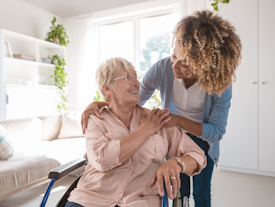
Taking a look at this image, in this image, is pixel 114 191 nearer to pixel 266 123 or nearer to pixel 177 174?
pixel 177 174

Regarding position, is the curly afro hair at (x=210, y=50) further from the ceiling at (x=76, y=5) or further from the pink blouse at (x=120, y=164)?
the ceiling at (x=76, y=5)

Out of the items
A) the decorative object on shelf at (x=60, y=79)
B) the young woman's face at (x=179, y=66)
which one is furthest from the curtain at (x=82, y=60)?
the young woman's face at (x=179, y=66)

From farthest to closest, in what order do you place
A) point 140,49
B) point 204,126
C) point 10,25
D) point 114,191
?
point 140,49 → point 10,25 → point 204,126 → point 114,191

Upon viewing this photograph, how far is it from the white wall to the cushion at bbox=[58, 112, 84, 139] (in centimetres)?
208

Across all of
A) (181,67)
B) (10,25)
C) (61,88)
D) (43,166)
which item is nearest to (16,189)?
(43,166)

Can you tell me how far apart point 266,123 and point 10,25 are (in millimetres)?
4554

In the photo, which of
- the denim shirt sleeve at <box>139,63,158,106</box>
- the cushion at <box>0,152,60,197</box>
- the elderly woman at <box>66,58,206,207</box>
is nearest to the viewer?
the elderly woman at <box>66,58,206,207</box>

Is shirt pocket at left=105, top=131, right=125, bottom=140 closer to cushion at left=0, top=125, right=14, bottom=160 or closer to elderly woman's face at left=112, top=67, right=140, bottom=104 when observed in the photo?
elderly woman's face at left=112, top=67, right=140, bottom=104

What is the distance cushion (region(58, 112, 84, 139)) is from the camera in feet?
10.6

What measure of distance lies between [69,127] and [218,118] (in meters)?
2.55

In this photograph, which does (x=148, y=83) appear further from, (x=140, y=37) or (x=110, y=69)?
(x=140, y=37)

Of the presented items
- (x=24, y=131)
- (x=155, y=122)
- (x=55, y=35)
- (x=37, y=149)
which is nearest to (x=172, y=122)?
(x=155, y=122)

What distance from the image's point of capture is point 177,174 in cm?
92

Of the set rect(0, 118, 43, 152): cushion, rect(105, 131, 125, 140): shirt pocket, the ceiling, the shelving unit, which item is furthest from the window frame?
rect(105, 131, 125, 140): shirt pocket
